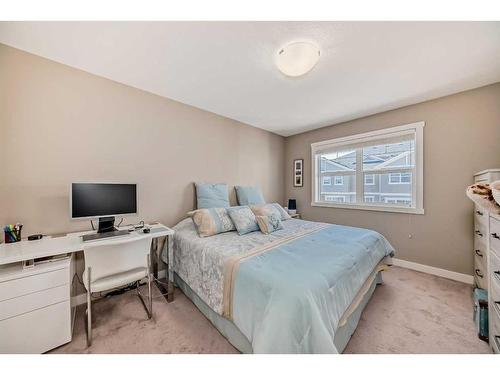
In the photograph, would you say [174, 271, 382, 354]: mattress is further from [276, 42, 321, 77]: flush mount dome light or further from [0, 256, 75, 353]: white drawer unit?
[276, 42, 321, 77]: flush mount dome light

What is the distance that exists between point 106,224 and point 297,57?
2333 millimetres

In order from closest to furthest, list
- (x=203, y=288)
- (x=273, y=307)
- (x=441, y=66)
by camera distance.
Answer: (x=273, y=307) < (x=203, y=288) < (x=441, y=66)

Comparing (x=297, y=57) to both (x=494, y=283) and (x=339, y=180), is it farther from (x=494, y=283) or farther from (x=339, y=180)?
(x=339, y=180)

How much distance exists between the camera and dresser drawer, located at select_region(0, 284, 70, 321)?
121 centimetres

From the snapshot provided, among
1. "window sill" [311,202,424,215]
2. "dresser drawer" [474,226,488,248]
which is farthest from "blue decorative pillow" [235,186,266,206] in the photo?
"dresser drawer" [474,226,488,248]

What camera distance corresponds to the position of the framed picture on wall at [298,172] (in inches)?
162

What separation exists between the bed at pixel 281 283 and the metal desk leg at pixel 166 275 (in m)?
0.10

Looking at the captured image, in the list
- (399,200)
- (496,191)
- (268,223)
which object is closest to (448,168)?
(399,200)

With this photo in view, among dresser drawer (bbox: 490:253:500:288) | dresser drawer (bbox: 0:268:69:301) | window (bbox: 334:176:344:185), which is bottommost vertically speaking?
dresser drawer (bbox: 0:268:69:301)

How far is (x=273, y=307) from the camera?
1063mm

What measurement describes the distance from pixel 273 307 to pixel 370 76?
2.41 meters

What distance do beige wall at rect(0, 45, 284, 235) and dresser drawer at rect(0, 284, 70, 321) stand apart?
0.72m

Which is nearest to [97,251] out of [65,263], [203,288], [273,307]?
[65,263]
